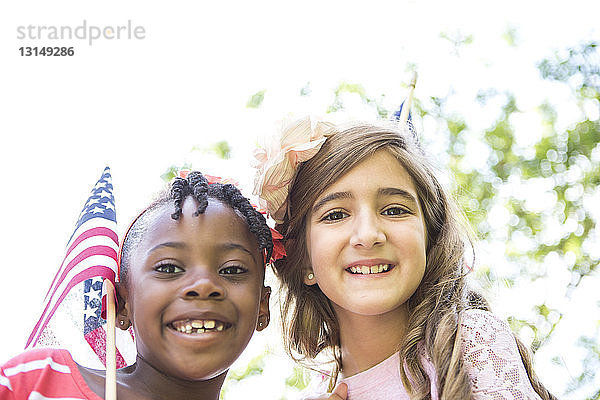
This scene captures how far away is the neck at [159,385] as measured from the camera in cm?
223

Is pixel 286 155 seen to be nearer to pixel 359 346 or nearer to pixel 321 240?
pixel 321 240

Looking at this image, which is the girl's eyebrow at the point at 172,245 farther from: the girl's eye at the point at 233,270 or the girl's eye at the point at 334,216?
the girl's eye at the point at 334,216

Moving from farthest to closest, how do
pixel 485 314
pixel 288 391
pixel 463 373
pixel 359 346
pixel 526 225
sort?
pixel 526 225 < pixel 288 391 < pixel 359 346 < pixel 485 314 < pixel 463 373

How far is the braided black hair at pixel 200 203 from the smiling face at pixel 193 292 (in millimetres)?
42

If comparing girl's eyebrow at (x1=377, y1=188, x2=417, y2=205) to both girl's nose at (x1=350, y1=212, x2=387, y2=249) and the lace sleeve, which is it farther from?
the lace sleeve

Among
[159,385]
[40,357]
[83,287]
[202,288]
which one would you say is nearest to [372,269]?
[202,288]

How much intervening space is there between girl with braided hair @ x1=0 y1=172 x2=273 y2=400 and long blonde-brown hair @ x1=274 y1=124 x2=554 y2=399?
0.31m

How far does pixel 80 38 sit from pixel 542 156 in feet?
14.6

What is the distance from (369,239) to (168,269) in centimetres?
64

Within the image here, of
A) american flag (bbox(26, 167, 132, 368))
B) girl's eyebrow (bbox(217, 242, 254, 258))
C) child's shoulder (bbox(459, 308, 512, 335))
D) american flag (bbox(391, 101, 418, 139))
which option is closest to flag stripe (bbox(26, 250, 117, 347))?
american flag (bbox(26, 167, 132, 368))

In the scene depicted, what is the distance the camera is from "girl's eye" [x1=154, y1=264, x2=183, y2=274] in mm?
2186

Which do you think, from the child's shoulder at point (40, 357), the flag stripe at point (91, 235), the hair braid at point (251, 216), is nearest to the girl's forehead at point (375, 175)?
the hair braid at point (251, 216)

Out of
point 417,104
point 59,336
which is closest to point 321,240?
point 59,336

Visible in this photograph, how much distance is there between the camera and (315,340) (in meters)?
2.80
